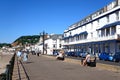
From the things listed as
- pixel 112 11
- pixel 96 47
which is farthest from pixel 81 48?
pixel 112 11

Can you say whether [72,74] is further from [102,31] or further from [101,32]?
[101,32]

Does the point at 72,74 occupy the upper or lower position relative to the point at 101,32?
lower

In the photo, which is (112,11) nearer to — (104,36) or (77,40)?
(104,36)

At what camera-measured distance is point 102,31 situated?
220 ft

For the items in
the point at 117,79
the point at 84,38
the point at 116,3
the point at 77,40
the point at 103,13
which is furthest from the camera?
the point at 77,40

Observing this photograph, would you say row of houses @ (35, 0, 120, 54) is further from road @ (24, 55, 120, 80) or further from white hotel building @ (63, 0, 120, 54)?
road @ (24, 55, 120, 80)

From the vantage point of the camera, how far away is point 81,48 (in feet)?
288

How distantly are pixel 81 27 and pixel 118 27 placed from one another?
33871 mm

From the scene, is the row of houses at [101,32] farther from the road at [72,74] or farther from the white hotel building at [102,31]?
the road at [72,74]

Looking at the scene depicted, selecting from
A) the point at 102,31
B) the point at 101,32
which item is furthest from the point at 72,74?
the point at 101,32

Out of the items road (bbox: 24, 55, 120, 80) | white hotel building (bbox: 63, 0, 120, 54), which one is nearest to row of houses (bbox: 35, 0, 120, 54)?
white hotel building (bbox: 63, 0, 120, 54)

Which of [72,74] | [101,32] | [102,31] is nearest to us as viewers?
[72,74]

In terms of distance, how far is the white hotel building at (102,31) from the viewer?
5909 centimetres

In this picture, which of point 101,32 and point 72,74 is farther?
point 101,32
